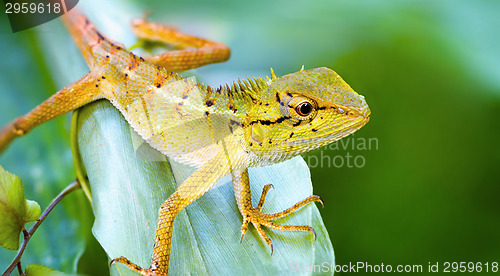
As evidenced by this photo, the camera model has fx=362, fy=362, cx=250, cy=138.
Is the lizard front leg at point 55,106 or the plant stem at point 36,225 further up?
the lizard front leg at point 55,106

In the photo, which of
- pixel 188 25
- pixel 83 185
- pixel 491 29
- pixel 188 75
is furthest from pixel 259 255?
pixel 491 29

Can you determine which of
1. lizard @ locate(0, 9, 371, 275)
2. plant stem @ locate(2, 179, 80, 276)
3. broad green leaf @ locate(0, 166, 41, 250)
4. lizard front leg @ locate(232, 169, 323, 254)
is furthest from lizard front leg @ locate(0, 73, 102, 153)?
lizard front leg @ locate(232, 169, 323, 254)

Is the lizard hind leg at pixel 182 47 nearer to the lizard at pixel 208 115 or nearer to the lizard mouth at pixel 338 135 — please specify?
the lizard at pixel 208 115

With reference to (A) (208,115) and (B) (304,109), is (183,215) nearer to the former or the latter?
(A) (208,115)

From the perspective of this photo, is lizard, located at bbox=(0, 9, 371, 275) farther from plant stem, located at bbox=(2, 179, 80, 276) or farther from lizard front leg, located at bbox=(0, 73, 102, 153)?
plant stem, located at bbox=(2, 179, 80, 276)

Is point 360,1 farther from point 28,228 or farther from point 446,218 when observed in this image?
point 28,228

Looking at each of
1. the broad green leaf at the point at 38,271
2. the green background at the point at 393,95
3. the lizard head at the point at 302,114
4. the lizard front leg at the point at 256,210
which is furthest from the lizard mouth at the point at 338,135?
the broad green leaf at the point at 38,271
